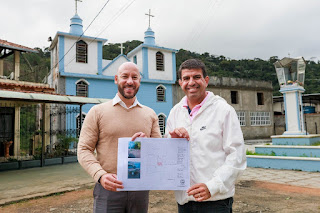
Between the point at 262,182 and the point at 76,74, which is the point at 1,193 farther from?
the point at 76,74

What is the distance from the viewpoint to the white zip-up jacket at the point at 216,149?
1545mm

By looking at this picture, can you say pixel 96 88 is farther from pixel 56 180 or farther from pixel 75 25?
pixel 56 180

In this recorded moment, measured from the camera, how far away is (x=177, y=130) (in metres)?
1.66

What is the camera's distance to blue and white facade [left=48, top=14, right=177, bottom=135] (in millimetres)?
15117

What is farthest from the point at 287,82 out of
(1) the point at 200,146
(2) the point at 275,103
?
(2) the point at 275,103

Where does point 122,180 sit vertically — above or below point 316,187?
above

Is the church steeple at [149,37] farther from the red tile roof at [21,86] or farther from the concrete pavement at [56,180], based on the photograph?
the concrete pavement at [56,180]

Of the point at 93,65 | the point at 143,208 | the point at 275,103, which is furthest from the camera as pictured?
the point at 275,103

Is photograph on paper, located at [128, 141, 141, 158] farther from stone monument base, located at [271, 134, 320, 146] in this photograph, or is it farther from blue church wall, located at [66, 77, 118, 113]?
blue church wall, located at [66, 77, 118, 113]

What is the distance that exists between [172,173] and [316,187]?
5.36 m

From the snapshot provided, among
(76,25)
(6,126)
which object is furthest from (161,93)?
(6,126)

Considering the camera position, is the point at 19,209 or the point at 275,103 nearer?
the point at 19,209

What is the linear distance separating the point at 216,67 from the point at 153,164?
A: 35.4 meters

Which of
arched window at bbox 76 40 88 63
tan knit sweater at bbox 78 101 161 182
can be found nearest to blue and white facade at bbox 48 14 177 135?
arched window at bbox 76 40 88 63
